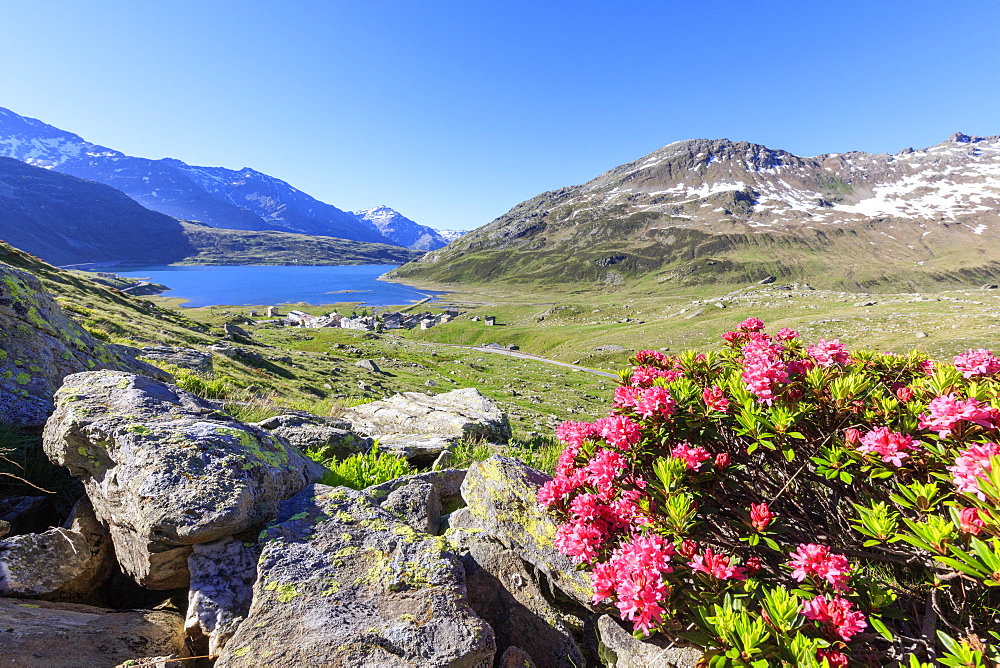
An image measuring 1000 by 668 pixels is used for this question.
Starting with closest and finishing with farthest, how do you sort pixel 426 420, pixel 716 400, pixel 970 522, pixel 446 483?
pixel 970 522 → pixel 716 400 → pixel 446 483 → pixel 426 420

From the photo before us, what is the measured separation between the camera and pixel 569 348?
96625mm

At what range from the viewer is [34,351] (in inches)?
264

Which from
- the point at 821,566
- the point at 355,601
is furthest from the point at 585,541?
the point at 355,601

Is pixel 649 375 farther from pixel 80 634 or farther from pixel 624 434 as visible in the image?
pixel 80 634

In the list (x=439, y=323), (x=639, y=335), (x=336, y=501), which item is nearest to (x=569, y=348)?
(x=639, y=335)

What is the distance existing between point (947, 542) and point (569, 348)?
312 feet

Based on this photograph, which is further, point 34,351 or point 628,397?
point 34,351

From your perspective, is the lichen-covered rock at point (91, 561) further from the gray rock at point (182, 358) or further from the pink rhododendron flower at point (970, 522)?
the gray rock at point (182, 358)

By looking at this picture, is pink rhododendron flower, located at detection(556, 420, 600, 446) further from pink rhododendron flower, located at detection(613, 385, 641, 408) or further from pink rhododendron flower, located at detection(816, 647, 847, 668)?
pink rhododendron flower, located at detection(816, 647, 847, 668)

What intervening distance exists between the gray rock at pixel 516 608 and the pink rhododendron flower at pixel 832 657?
2.29 meters

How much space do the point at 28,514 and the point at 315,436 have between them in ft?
12.3

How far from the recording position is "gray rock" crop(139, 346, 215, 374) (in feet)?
56.2

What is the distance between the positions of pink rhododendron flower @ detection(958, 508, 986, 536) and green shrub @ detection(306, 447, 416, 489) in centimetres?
613

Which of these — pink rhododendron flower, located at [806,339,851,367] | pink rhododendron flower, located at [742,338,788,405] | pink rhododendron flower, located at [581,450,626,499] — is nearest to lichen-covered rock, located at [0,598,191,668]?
pink rhododendron flower, located at [581,450,626,499]
